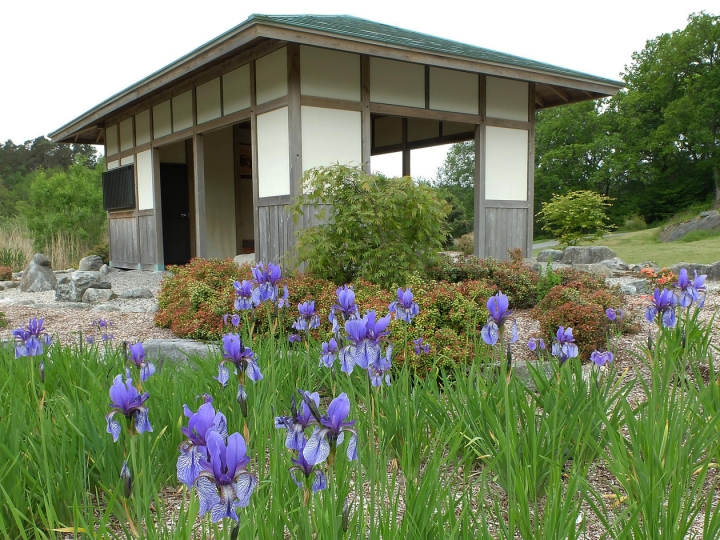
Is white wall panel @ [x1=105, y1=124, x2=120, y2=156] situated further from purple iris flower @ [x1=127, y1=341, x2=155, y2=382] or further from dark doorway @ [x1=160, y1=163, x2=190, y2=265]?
purple iris flower @ [x1=127, y1=341, x2=155, y2=382]

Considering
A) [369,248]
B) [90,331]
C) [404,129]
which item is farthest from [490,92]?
[90,331]

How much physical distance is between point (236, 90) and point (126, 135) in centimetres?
557

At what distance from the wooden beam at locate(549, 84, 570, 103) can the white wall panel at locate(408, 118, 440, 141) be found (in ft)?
8.11

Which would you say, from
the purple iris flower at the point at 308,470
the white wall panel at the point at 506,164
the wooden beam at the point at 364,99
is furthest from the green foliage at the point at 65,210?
the purple iris flower at the point at 308,470

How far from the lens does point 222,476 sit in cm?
92

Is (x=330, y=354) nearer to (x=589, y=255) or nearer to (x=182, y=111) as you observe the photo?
(x=182, y=111)

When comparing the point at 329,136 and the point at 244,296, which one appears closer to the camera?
the point at 244,296

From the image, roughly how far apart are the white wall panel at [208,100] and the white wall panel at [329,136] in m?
2.50

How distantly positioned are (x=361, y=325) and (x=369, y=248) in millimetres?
4301

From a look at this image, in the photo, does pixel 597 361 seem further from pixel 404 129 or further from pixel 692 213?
pixel 692 213

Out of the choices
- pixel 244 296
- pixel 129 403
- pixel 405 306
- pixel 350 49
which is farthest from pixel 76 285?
pixel 129 403

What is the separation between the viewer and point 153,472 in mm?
1899

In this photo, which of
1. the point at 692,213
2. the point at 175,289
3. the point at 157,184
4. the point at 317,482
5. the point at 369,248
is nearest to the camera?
the point at 317,482

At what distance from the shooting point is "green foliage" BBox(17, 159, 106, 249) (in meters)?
17.0
